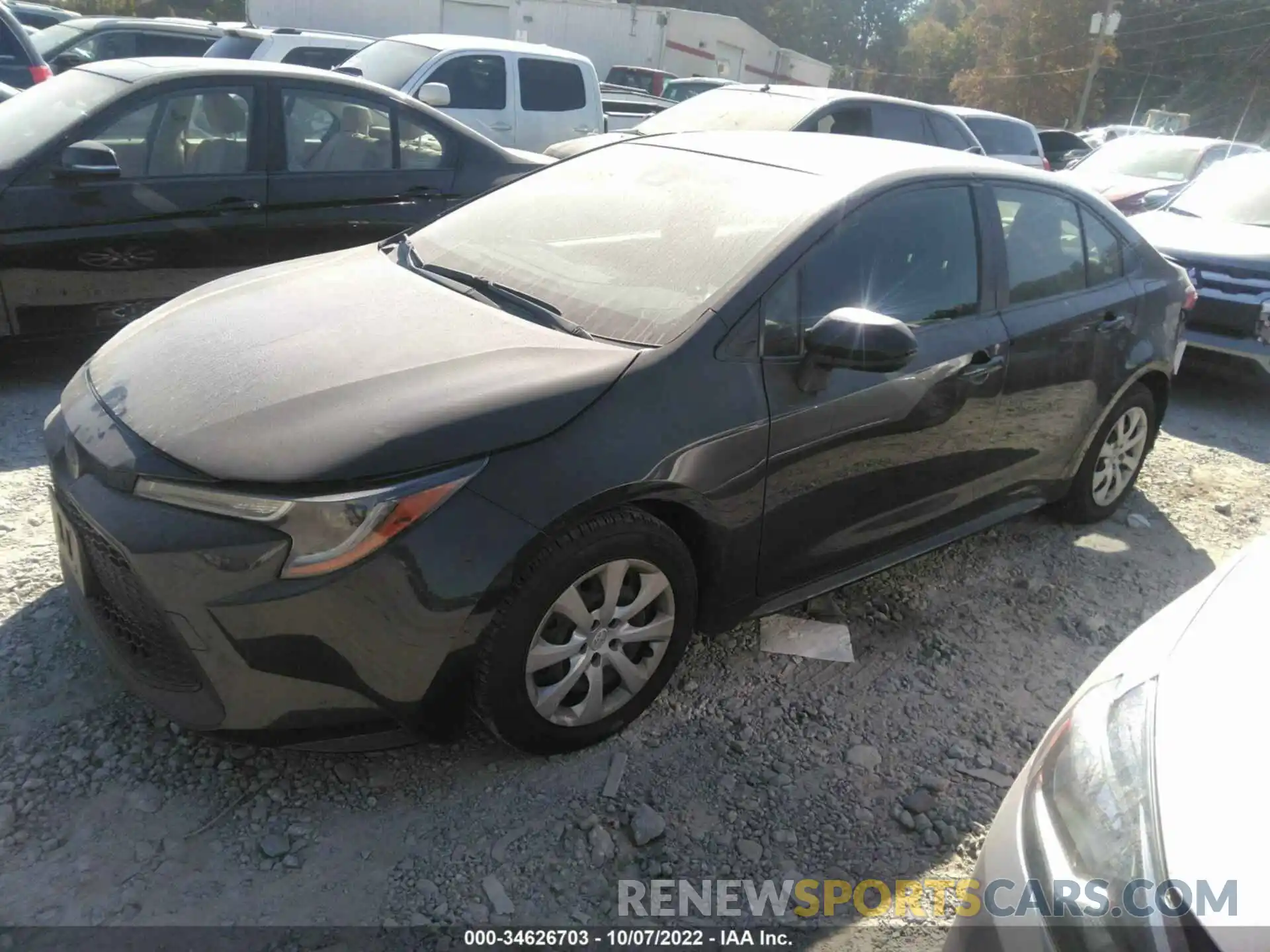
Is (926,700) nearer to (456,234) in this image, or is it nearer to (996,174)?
(996,174)

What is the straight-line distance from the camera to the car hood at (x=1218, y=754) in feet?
4.81

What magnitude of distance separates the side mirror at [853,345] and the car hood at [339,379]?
56cm

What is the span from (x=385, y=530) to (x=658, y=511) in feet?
2.63

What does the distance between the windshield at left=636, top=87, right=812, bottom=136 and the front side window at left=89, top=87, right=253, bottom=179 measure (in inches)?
142

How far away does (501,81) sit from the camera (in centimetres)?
1030

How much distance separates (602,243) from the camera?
10.9ft

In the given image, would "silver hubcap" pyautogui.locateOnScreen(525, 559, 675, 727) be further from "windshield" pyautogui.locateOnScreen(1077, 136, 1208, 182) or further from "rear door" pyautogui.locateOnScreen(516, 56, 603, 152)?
"windshield" pyautogui.locateOnScreen(1077, 136, 1208, 182)

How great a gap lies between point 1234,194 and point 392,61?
7697 mm

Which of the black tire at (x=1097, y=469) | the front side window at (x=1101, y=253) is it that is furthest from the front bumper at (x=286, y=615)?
the black tire at (x=1097, y=469)

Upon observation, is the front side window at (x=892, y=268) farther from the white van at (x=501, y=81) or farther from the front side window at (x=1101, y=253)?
the white van at (x=501, y=81)

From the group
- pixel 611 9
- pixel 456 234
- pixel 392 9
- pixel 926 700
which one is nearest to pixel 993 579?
pixel 926 700

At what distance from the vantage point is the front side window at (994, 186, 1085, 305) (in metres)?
3.84

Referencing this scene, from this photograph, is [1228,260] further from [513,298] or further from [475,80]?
[475,80]

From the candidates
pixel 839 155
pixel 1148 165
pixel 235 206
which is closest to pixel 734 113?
pixel 235 206
